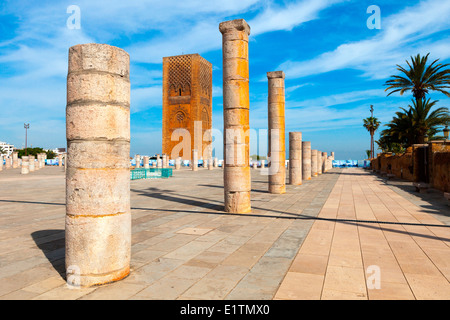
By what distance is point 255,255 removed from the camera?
5.04 metres

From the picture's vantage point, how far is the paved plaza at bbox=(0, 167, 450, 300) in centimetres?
367

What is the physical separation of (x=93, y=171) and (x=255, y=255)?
108 inches

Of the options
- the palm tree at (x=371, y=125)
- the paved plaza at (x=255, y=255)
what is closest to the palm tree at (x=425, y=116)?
the paved plaza at (x=255, y=255)

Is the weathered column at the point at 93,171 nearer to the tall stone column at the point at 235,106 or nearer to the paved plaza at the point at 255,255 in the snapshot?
the paved plaza at the point at 255,255

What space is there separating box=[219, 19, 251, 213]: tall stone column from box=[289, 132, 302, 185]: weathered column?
9.73 metres

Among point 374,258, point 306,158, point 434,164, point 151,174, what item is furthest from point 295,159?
point 374,258

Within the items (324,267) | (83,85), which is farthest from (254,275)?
(83,85)

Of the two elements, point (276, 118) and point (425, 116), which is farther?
point (425, 116)

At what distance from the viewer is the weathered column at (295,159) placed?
61.4ft

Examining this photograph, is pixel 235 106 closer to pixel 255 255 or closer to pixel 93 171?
pixel 255 255

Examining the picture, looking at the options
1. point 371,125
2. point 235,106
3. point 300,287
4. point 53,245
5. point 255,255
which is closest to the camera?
point 300,287

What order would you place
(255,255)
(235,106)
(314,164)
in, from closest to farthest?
(255,255) → (235,106) → (314,164)

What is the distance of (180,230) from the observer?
22.4ft

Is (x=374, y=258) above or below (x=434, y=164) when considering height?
below
